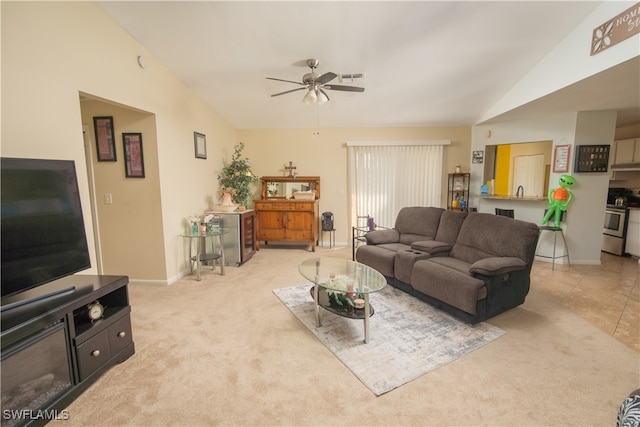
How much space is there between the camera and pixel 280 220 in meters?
5.01

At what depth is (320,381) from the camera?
70.6 inches

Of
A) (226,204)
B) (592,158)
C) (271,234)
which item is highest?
(592,158)

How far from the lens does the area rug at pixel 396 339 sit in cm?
188

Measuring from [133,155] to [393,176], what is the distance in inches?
163

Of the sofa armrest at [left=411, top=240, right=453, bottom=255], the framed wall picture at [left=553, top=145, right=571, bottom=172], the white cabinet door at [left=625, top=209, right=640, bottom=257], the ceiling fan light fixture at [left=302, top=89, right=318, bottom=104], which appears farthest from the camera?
the white cabinet door at [left=625, top=209, right=640, bottom=257]

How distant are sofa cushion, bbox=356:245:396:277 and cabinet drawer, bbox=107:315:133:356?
2.47 metres

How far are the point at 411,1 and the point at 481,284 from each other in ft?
8.07

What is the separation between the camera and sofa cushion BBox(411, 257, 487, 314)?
7.66ft

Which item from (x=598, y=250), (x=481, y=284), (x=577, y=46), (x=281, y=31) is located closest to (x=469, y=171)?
(x=598, y=250)

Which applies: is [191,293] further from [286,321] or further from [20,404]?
[20,404]

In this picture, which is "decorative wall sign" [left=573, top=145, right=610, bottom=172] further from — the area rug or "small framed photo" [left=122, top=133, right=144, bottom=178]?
"small framed photo" [left=122, top=133, right=144, bottom=178]

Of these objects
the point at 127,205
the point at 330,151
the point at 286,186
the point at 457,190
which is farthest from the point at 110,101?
the point at 457,190

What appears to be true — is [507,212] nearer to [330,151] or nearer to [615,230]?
[615,230]

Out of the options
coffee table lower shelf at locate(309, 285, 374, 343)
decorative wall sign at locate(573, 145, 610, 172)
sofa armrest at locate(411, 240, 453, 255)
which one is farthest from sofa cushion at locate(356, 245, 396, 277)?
decorative wall sign at locate(573, 145, 610, 172)
